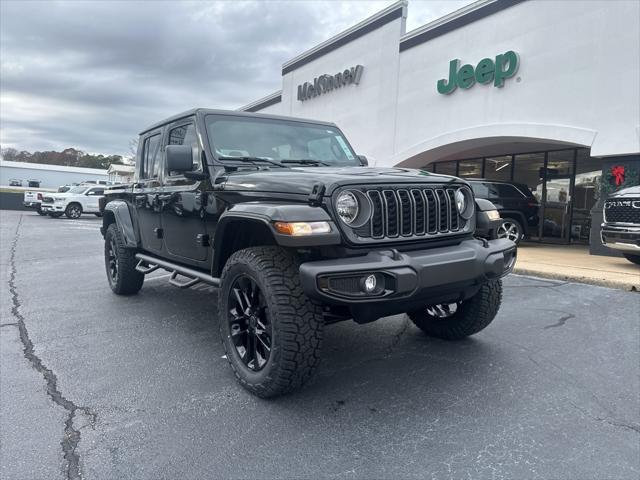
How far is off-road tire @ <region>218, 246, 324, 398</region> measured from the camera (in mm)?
2801

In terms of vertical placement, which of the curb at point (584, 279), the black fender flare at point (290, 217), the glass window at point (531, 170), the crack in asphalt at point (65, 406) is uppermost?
the glass window at point (531, 170)

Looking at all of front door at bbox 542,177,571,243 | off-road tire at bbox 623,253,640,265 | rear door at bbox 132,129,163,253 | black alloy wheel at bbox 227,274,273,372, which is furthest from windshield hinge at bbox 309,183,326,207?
front door at bbox 542,177,571,243

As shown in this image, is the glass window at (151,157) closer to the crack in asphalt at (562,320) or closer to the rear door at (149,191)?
the rear door at (149,191)

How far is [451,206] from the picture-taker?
3.36 meters

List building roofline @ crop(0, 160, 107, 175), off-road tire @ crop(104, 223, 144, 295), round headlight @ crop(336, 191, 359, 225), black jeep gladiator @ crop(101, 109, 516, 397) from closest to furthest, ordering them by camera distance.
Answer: black jeep gladiator @ crop(101, 109, 516, 397) < round headlight @ crop(336, 191, 359, 225) < off-road tire @ crop(104, 223, 144, 295) < building roofline @ crop(0, 160, 107, 175)

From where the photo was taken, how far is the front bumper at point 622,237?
771cm

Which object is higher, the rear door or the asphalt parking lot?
the rear door

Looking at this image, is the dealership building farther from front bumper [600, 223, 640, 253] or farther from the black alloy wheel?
the black alloy wheel

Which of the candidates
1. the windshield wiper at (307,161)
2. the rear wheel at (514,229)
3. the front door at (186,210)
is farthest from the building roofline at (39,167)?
the windshield wiper at (307,161)

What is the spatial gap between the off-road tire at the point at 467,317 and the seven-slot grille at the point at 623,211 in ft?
17.4

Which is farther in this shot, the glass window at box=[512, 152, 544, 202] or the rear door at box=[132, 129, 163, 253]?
the glass window at box=[512, 152, 544, 202]

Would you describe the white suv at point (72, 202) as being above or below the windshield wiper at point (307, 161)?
below

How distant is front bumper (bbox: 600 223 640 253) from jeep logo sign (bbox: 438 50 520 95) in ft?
17.1

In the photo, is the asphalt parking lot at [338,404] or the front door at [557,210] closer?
the asphalt parking lot at [338,404]
